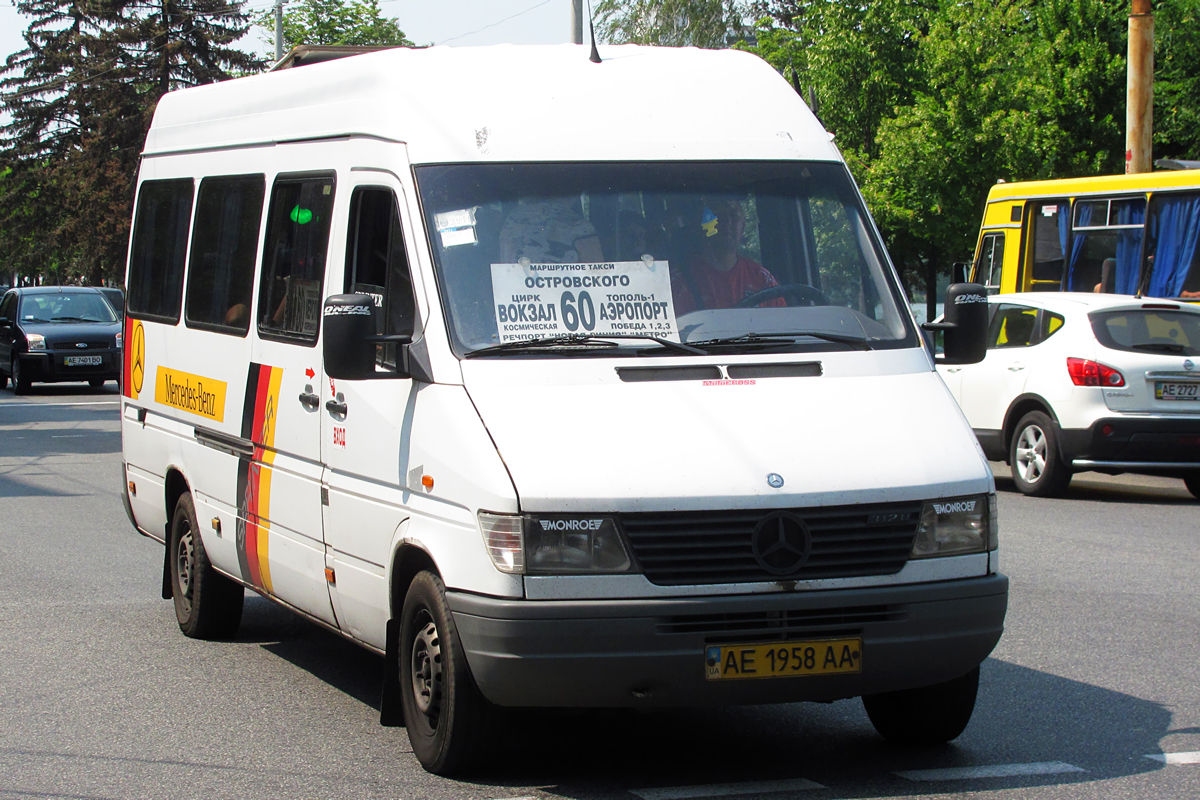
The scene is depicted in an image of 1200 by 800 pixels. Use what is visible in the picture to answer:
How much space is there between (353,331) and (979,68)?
28.1 metres

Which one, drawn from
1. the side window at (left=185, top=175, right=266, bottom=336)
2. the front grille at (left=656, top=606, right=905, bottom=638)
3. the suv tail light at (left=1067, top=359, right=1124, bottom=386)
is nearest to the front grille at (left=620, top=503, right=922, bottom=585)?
the front grille at (left=656, top=606, right=905, bottom=638)

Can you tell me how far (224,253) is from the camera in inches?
303

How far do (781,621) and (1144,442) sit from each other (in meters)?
9.18

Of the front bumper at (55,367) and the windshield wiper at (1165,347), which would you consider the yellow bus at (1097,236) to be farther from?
the front bumper at (55,367)

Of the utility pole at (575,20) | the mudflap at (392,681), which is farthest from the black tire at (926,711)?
the utility pole at (575,20)

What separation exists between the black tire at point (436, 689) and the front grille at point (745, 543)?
705mm

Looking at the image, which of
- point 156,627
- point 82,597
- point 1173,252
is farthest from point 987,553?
point 1173,252

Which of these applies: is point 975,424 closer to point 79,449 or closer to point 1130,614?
point 1130,614

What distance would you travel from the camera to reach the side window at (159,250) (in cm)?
836

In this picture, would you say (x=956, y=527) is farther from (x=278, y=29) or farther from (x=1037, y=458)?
(x=278, y=29)

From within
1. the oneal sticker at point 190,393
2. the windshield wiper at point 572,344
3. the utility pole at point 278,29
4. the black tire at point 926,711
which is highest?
the utility pole at point 278,29

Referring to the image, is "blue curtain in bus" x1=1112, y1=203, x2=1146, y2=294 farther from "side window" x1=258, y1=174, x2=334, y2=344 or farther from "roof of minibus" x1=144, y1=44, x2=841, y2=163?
"side window" x1=258, y1=174, x2=334, y2=344

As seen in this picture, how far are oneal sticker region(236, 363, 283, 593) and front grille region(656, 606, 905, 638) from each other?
246cm

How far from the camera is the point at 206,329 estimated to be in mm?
7809
